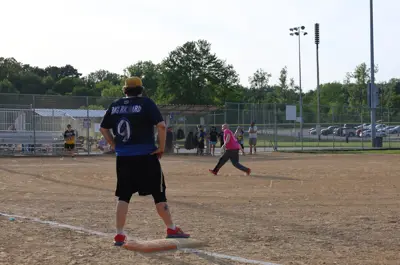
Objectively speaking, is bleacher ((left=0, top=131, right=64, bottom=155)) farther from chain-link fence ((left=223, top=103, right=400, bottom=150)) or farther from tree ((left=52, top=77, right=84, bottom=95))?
tree ((left=52, top=77, right=84, bottom=95))

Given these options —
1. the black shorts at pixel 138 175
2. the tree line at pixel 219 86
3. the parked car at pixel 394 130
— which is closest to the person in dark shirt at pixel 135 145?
the black shorts at pixel 138 175

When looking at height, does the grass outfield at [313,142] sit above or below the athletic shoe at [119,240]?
above

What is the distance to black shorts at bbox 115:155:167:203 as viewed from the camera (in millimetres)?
6746

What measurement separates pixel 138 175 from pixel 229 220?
232 cm

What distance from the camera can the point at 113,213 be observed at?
373 inches

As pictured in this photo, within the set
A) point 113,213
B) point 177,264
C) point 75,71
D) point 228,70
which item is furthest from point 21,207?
point 75,71

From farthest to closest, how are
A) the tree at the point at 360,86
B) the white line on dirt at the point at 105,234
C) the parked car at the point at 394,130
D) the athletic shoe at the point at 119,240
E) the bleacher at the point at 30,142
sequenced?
the tree at the point at 360,86
the parked car at the point at 394,130
the bleacher at the point at 30,142
the athletic shoe at the point at 119,240
the white line on dirt at the point at 105,234

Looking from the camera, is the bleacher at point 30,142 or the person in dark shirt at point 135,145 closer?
the person in dark shirt at point 135,145

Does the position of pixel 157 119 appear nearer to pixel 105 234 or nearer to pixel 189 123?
pixel 105 234

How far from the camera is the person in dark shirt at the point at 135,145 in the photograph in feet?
22.0

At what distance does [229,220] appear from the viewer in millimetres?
8664

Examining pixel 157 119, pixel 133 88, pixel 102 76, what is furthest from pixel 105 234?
pixel 102 76

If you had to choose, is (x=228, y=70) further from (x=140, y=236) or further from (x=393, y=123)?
(x=140, y=236)

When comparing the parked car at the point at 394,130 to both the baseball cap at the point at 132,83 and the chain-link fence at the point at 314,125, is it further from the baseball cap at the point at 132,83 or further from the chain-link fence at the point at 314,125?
the baseball cap at the point at 132,83
